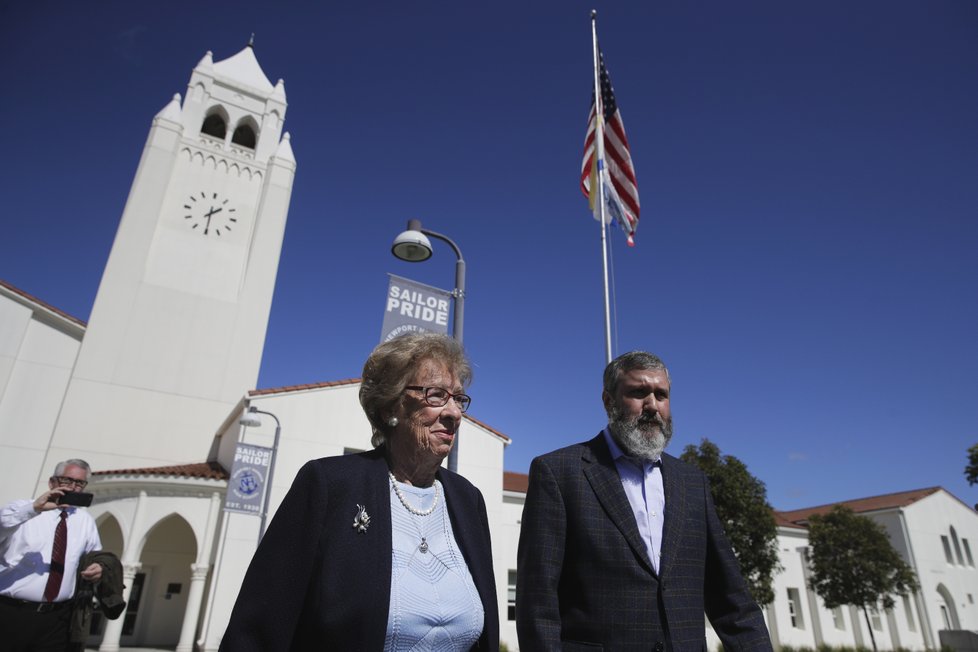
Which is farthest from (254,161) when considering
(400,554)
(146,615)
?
(400,554)

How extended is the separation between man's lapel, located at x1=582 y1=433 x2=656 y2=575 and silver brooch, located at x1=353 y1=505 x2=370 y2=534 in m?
1.39

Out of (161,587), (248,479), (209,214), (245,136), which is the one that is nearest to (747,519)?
(248,479)

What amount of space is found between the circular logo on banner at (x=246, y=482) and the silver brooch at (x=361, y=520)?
520 inches

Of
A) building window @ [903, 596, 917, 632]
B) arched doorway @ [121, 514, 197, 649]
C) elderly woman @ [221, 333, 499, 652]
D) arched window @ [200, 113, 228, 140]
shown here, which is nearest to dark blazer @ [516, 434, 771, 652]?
elderly woman @ [221, 333, 499, 652]

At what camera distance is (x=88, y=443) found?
21.9 m

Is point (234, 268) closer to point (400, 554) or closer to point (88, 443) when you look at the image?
point (88, 443)

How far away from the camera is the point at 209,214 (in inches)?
1086

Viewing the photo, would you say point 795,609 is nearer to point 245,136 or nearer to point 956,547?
point 956,547

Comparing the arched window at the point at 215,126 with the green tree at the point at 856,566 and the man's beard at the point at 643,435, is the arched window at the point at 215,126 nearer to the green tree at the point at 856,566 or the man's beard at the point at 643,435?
the man's beard at the point at 643,435

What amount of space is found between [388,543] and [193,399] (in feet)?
83.4

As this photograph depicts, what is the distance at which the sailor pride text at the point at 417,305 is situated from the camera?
6.88 m

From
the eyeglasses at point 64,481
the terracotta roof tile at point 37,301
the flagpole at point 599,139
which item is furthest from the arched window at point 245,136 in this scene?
the eyeglasses at point 64,481

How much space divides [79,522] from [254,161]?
28260 millimetres

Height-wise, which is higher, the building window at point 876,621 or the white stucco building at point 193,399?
the white stucco building at point 193,399
